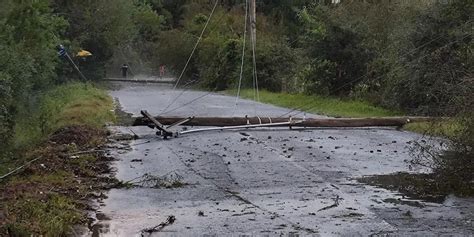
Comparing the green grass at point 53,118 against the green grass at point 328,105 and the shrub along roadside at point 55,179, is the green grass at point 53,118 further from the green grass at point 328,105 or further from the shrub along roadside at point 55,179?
the green grass at point 328,105

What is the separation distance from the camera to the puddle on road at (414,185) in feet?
31.9

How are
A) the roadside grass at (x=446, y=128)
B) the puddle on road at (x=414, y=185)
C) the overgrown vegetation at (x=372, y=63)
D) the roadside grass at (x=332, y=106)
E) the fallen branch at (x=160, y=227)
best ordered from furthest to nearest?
the roadside grass at (x=332, y=106), the overgrown vegetation at (x=372, y=63), the roadside grass at (x=446, y=128), the puddle on road at (x=414, y=185), the fallen branch at (x=160, y=227)

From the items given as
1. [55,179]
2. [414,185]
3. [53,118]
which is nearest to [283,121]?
[53,118]

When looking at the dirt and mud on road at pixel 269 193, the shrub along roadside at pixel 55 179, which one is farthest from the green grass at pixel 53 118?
the dirt and mud on road at pixel 269 193

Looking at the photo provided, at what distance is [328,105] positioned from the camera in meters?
27.2

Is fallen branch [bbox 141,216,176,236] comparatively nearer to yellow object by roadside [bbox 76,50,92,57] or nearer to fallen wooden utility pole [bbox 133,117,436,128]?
fallen wooden utility pole [bbox 133,117,436,128]

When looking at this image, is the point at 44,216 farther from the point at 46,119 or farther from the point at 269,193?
the point at 46,119

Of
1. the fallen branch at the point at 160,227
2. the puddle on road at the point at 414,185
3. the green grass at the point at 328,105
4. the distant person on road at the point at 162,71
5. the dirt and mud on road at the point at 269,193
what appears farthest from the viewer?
the distant person on road at the point at 162,71

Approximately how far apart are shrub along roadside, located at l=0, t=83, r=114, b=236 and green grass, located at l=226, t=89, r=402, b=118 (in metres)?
8.23

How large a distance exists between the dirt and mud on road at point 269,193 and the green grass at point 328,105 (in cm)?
713

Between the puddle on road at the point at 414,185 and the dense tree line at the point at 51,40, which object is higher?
the dense tree line at the point at 51,40

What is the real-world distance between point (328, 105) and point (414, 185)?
55.2ft

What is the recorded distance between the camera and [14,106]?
21562 millimetres

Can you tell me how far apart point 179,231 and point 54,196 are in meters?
2.15
